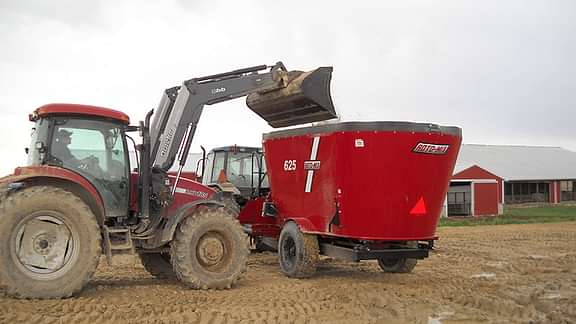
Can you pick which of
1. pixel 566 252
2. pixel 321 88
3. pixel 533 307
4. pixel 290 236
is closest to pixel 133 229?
pixel 290 236

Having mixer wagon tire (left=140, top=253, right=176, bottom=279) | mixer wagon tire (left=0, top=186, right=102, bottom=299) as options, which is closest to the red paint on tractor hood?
mixer wagon tire (left=0, top=186, right=102, bottom=299)

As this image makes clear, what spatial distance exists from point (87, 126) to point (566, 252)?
466 inches

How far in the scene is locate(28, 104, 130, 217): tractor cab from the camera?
7582 mm

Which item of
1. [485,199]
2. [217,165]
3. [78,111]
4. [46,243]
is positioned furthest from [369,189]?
[485,199]

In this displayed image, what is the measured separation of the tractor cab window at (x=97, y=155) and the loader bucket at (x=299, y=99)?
118 inches

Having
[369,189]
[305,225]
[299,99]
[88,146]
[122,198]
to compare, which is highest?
[299,99]

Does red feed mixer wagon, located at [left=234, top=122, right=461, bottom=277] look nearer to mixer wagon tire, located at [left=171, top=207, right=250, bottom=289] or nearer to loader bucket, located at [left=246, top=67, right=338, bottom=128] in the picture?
loader bucket, located at [left=246, top=67, right=338, bottom=128]

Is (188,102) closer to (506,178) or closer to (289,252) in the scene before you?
(289,252)

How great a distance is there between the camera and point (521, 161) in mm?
47281

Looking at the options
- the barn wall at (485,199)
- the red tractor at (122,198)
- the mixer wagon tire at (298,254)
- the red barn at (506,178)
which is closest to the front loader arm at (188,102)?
the red tractor at (122,198)

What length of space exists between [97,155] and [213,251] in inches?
84.1

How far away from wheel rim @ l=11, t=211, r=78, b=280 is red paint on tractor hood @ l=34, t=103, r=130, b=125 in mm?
1389

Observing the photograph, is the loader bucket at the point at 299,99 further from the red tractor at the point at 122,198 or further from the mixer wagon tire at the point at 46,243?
the mixer wagon tire at the point at 46,243

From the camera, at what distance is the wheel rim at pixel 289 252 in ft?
33.3
